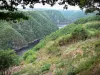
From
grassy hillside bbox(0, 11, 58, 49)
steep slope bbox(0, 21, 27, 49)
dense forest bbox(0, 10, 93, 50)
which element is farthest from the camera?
grassy hillside bbox(0, 11, 58, 49)

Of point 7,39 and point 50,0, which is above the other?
point 50,0

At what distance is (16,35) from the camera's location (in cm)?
11044

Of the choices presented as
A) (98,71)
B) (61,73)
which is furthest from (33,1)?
(61,73)

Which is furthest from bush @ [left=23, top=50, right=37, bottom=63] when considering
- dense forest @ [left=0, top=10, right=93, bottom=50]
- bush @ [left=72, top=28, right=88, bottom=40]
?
dense forest @ [left=0, top=10, right=93, bottom=50]

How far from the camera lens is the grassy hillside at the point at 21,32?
325 ft

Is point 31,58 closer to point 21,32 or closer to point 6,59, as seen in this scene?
point 6,59

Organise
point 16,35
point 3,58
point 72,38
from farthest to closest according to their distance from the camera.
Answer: point 16,35 < point 72,38 < point 3,58

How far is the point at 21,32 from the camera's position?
124 metres

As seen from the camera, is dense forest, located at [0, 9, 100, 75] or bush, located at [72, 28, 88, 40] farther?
bush, located at [72, 28, 88, 40]

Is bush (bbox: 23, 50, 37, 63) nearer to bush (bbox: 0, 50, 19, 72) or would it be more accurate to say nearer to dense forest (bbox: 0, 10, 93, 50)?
bush (bbox: 0, 50, 19, 72)

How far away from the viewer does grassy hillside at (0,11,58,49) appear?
99.1 m

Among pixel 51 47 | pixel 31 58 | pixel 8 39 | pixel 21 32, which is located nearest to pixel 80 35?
pixel 51 47

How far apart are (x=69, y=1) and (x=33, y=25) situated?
5266 inches

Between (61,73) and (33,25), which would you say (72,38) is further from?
(33,25)
